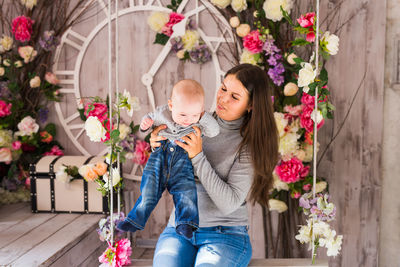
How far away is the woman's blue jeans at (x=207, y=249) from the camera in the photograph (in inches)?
59.7

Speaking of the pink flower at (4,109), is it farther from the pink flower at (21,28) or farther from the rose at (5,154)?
the pink flower at (21,28)

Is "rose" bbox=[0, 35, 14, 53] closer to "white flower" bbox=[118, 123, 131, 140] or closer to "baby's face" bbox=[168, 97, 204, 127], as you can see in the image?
"white flower" bbox=[118, 123, 131, 140]

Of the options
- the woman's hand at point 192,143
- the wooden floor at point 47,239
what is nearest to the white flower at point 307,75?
the woman's hand at point 192,143

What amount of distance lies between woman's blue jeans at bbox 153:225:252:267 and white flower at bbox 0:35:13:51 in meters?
1.79

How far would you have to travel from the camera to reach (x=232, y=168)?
165 centimetres

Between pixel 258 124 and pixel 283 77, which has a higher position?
pixel 283 77

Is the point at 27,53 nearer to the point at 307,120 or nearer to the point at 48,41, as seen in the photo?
the point at 48,41

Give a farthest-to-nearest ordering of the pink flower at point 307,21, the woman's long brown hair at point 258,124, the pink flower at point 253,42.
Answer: the pink flower at point 253,42
the pink flower at point 307,21
the woman's long brown hair at point 258,124

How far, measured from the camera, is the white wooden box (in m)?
2.48

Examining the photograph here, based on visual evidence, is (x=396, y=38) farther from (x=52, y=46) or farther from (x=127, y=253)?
(x=52, y=46)

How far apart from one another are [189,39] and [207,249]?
1.40m

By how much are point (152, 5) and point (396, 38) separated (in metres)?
1.52

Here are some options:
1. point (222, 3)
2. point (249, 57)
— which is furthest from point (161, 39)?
point (249, 57)

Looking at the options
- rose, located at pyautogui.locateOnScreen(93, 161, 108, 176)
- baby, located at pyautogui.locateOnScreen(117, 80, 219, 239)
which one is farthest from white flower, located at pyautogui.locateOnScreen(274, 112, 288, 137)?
rose, located at pyautogui.locateOnScreen(93, 161, 108, 176)
